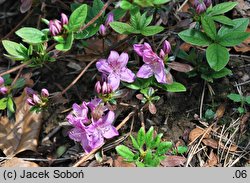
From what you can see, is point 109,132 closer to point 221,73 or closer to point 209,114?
point 209,114

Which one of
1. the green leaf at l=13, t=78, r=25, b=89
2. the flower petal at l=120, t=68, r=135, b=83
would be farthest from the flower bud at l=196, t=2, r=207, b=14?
the green leaf at l=13, t=78, r=25, b=89

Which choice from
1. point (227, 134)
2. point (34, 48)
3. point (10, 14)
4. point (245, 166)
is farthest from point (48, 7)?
point (245, 166)

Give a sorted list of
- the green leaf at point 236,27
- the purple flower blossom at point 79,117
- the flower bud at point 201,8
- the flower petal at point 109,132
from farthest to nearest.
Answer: the green leaf at point 236,27, the flower bud at point 201,8, the flower petal at point 109,132, the purple flower blossom at point 79,117

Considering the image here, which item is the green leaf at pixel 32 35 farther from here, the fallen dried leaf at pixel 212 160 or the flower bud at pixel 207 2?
the fallen dried leaf at pixel 212 160

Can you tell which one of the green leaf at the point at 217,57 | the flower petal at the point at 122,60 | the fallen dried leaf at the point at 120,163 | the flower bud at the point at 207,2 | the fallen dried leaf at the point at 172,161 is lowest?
the fallen dried leaf at the point at 120,163

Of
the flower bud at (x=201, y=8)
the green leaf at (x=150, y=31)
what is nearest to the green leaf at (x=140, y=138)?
the green leaf at (x=150, y=31)

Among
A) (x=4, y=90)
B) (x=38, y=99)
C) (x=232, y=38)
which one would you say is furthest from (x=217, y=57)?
(x=4, y=90)

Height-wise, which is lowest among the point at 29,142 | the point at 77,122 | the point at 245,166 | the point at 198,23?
the point at 29,142

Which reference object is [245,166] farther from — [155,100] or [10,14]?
[10,14]
